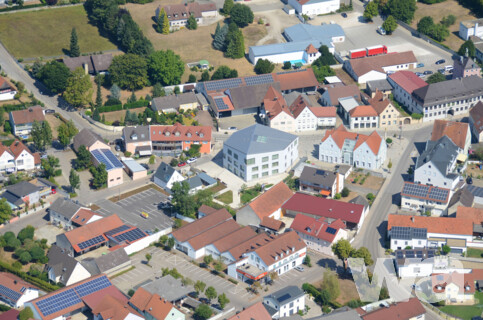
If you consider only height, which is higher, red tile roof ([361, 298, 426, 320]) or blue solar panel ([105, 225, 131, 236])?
red tile roof ([361, 298, 426, 320])

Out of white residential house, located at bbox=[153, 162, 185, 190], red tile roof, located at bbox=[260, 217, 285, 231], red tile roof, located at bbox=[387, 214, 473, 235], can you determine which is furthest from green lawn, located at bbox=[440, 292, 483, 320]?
white residential house, located at bbox=[153, 162, 185, 190]

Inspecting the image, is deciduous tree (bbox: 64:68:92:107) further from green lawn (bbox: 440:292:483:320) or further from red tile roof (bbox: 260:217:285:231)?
green lawn (bbox: 440:292:483:320)

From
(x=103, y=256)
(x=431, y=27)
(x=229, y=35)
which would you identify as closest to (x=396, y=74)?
(x=431, y=27)

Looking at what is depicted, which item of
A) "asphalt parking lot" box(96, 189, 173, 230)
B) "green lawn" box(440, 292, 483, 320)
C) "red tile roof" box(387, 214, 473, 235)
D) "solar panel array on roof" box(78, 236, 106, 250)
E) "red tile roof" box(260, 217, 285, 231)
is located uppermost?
"solar panel array on roof" box(78, 236, 106, 250)

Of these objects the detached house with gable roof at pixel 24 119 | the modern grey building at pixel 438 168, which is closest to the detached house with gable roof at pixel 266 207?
the modern grey building at pixel 438 168

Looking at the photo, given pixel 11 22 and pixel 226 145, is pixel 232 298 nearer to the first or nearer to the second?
pixel 226 145

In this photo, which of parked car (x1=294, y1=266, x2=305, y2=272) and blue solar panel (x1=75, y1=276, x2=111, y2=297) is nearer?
blue solar panel (x1=75, y1=276, x2=111, y2=297)
